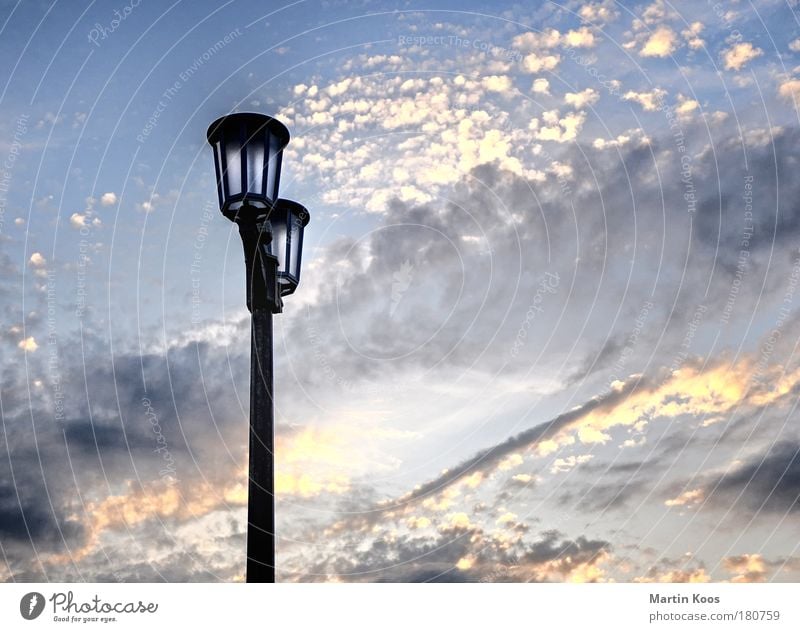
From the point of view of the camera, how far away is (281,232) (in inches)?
327

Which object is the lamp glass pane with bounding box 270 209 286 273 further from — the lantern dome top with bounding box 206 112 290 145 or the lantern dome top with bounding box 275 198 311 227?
the lantern dome top with bounding box 206 112 290 145

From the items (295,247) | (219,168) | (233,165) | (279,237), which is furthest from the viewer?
(295,247)

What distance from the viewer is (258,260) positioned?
762 cm

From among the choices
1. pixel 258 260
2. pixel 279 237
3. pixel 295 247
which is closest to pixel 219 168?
pixel 258 260

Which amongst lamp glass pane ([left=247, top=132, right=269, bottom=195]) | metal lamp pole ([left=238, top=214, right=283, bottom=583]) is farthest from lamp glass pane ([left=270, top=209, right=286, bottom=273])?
lamp glass pane ([left=247, top=132, right=269, bottom=195])

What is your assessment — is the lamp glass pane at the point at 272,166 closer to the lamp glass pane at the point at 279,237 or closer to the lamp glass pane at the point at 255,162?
the lamp glass pane at the point at 255,162

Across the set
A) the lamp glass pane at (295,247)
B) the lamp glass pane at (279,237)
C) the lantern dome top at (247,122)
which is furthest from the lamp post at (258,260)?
the lamp glass pane at (295,247)

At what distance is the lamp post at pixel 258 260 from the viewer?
684 centimetres

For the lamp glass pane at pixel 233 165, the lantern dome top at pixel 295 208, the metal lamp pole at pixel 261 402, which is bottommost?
the metal lamp pole at pixel 261 402

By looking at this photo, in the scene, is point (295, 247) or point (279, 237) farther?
point (295, 247)

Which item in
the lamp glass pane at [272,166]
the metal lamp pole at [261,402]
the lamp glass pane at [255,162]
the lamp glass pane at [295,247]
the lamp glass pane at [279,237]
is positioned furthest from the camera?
the lamp glass pane at [295,247]

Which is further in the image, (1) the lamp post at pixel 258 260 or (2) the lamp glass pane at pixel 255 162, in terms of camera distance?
(2) the lamp glass pane at pixel 255 162

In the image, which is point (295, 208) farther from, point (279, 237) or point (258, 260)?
point (258, 260)
